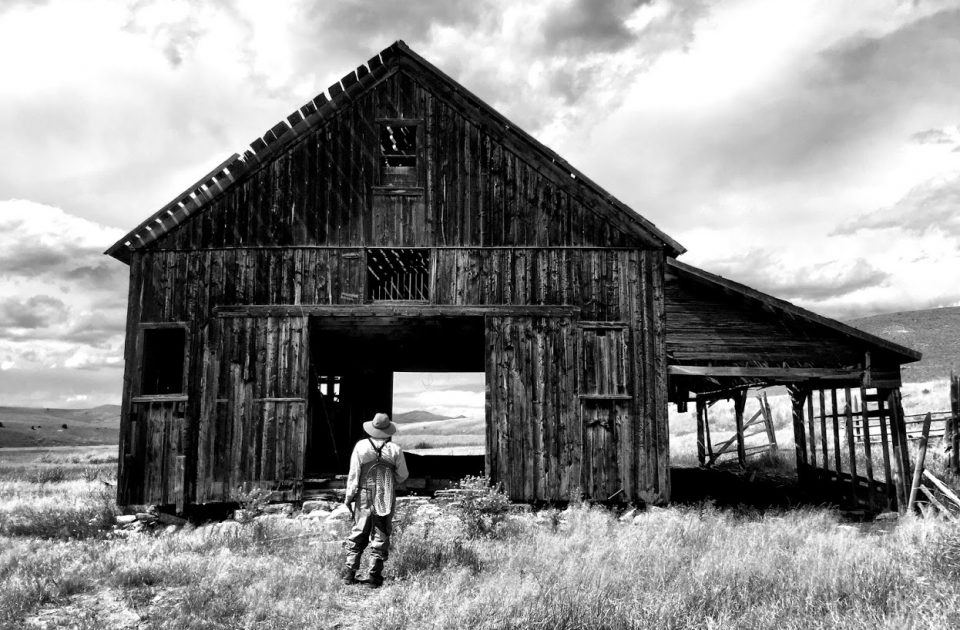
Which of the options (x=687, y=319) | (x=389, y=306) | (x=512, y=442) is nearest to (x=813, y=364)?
(x=687, y=319)

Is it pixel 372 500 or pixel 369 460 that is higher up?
pixel 369 460

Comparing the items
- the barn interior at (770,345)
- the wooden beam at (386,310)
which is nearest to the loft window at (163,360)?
the wooden beam at (386,310)

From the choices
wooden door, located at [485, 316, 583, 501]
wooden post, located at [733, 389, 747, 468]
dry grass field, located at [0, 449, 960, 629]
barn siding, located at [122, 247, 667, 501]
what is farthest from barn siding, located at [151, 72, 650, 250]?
wooden post, located at [733, 389, 747, 468]

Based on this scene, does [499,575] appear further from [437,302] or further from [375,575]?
[437,302]

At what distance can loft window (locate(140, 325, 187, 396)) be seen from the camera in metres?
13.8

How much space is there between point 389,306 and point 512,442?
11.6 feet

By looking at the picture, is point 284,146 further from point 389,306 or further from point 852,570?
point 852,570

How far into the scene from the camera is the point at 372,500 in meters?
8.55

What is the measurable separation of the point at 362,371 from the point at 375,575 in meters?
13.1

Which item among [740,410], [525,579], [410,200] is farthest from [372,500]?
[740,410]

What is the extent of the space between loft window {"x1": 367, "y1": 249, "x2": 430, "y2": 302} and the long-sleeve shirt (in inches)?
210

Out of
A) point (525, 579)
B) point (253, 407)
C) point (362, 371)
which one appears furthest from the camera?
point (362, 371)

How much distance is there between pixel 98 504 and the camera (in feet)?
47.1

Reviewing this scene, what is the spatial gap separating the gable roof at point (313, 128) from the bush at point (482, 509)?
592cm
